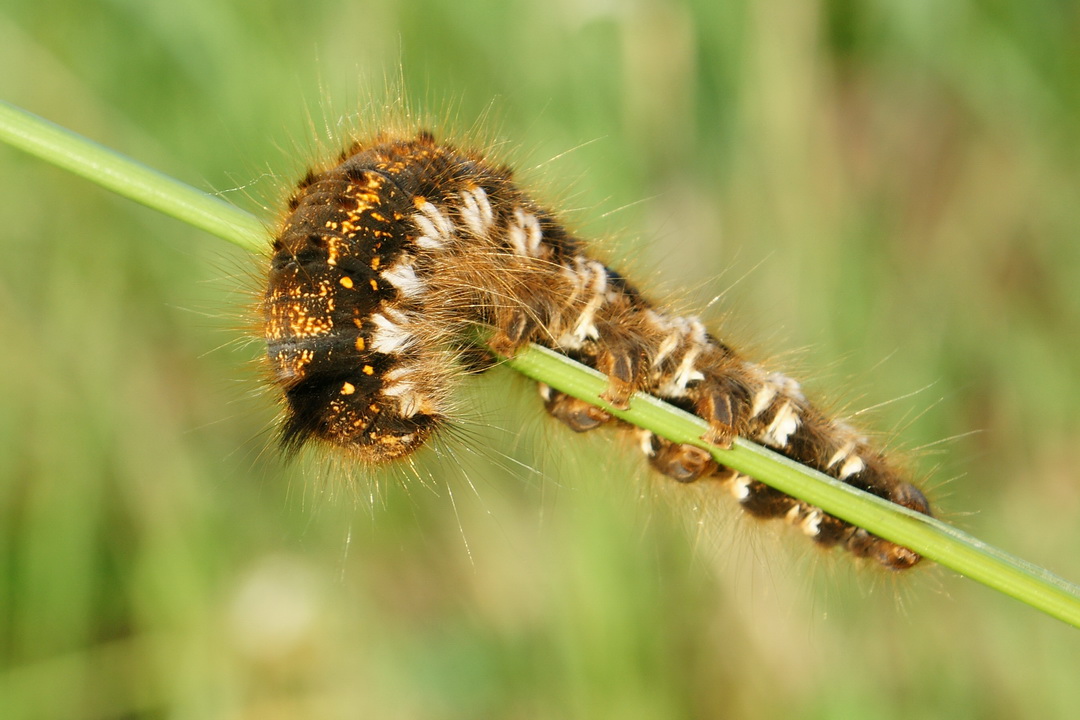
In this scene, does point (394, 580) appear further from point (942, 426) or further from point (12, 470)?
point (942, 426)

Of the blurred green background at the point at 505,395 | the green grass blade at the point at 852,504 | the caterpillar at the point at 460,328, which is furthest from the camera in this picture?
the blurred green background at the point at 505,395

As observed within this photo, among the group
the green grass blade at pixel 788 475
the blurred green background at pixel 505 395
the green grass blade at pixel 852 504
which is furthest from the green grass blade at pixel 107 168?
the blurred green background at pixel 505 395

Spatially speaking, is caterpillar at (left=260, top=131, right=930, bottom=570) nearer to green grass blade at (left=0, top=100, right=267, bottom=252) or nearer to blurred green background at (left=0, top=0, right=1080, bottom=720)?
green grass blade at (left=0, top=100, right=267, bottom=252)

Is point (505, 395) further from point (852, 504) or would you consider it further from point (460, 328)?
point (852, 504)

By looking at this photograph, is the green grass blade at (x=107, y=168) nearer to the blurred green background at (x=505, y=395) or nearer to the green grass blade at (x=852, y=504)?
the green grass blade at (x=852, y=504)

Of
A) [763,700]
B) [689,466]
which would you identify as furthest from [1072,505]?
[689,466]

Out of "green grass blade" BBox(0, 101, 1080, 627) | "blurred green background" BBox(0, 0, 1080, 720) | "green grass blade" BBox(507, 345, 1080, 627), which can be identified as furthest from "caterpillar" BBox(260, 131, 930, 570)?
"blurred green background" BBox(0, 0, 1080, 720)
